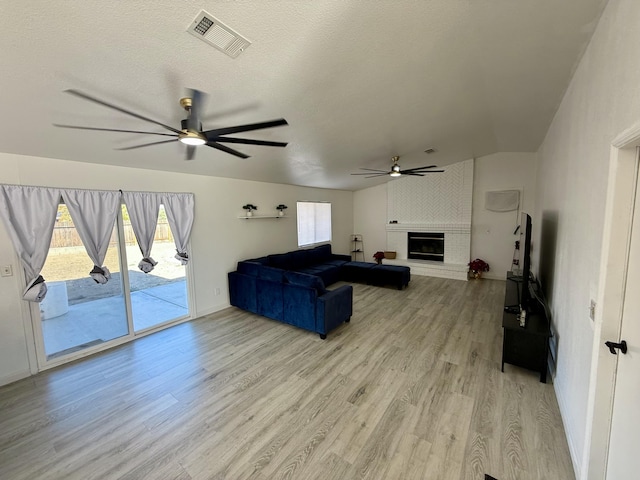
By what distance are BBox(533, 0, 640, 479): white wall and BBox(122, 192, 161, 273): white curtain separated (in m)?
4.59

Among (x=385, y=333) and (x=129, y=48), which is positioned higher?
(x=129, y=48)

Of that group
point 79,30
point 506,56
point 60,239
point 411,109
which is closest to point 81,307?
point 60,239

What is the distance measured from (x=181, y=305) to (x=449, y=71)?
476cm

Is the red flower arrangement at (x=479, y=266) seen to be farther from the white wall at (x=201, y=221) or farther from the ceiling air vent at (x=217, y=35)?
the ceiling air vent at (x=217, y=35)

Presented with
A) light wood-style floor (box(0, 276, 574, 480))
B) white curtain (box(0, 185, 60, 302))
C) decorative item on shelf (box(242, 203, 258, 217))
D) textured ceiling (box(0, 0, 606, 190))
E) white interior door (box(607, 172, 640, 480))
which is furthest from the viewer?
decorative item on shelf (box(242, 203, 258, 217))

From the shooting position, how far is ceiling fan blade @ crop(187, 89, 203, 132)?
2.03 m

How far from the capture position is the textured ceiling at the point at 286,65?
1513mm

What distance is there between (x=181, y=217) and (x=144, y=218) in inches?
19.7

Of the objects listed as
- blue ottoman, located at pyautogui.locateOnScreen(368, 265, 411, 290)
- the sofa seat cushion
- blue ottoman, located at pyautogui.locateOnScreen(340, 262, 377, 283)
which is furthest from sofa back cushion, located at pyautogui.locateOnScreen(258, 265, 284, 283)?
blue ottoman, located at pyautogui.locateOnScreen(368, 265, 411, 290)

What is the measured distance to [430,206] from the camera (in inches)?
282

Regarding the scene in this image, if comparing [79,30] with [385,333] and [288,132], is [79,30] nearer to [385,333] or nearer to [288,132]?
[288,132]

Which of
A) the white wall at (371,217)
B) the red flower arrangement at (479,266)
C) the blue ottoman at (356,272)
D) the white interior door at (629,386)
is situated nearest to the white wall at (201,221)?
the white wall at (371,217)

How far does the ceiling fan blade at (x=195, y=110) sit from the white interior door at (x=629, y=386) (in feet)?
8.84

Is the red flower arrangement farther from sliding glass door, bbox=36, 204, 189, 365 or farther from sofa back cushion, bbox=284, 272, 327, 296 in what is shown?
sliding glass door, bbox=36, 204, 189, 365
